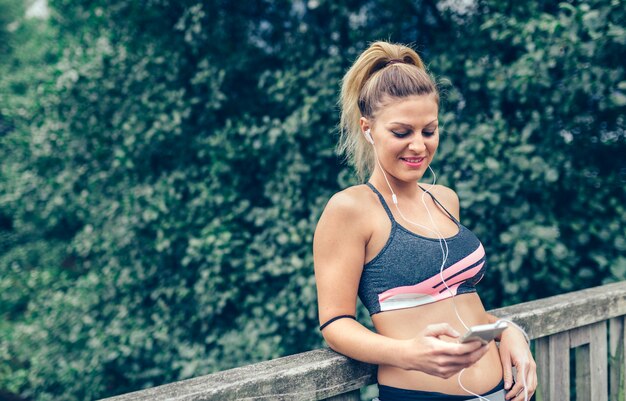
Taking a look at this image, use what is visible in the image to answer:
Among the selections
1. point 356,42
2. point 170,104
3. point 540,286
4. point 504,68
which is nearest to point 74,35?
point 170,104

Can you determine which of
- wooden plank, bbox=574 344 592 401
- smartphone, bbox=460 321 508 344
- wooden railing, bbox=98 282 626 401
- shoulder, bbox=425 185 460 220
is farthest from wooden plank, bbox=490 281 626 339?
smartphone, bbox=460 321 508 344

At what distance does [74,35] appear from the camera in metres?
6.26

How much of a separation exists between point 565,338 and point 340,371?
3.16 ft

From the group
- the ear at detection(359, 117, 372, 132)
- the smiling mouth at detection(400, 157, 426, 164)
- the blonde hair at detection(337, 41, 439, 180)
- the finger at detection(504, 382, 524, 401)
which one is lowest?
the finger at detection(504, 382, 524, 401)

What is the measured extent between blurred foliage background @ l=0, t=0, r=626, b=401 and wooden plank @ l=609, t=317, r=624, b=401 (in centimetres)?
74

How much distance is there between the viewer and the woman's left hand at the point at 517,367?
1.68 m

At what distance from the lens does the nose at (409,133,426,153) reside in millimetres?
1677

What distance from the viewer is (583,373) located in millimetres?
2201

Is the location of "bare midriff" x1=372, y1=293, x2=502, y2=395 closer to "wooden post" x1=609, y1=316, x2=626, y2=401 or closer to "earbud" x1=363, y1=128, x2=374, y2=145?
"earbud" x1=363, y1=128, x2=374, y2=145

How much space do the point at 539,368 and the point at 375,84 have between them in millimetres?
1146

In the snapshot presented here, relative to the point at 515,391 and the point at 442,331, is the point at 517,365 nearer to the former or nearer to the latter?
the point at 515,391

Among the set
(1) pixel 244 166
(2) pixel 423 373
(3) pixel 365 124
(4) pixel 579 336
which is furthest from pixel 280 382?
(1) pixel 244 166

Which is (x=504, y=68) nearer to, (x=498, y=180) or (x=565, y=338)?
(x=498, y=180)

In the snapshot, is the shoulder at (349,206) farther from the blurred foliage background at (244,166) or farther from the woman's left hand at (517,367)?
the blurred foliage background at (244,166)
